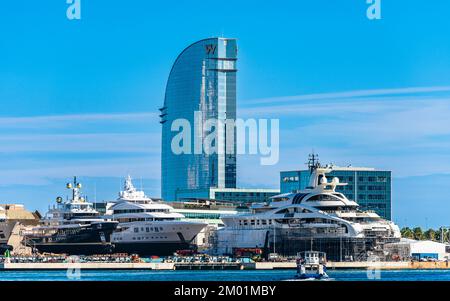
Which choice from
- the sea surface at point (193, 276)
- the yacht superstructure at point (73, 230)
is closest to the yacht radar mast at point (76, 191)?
the yacht superstructure at point (73, 230)

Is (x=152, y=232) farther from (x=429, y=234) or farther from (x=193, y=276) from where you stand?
(x=193, y=276)

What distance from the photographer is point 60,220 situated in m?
108

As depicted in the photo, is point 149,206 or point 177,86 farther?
point 177,86

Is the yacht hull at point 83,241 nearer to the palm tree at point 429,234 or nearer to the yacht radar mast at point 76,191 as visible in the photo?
the yacht radar mast at point 76,191

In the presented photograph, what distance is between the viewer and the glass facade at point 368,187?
109875 mm

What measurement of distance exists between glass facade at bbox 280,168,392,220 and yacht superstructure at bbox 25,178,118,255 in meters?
19.1

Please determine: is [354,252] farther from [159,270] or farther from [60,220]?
[60,220]

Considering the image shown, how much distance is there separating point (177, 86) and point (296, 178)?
18128mm

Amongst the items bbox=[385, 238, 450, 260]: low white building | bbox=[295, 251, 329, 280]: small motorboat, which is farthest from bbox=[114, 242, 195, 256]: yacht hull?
bbox=[295, 251, 329, 280]: small motorboat

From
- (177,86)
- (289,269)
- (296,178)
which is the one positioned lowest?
(289,269)

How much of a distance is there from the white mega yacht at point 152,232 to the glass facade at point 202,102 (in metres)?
5.38

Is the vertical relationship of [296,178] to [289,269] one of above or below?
above
